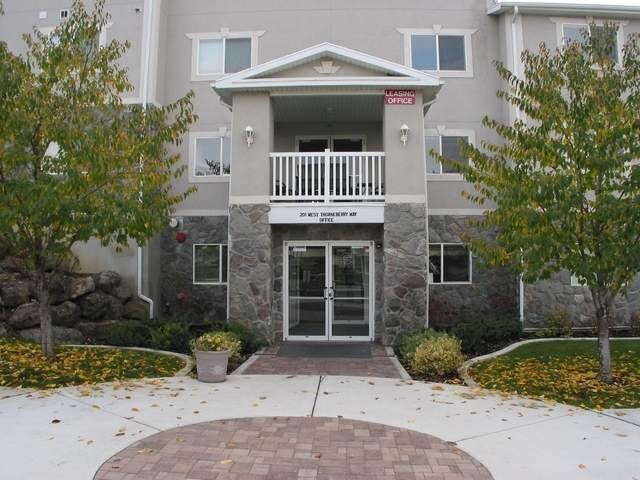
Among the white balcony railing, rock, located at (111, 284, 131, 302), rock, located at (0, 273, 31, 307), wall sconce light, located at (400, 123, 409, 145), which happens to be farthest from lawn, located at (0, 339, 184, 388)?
wall sconce light, located at (400, 123, 409, 145)

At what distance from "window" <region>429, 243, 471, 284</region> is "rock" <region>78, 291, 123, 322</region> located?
27.1 feet

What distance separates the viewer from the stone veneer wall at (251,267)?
12273 millimetres

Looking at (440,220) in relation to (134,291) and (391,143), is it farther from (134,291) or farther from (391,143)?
(134,291)

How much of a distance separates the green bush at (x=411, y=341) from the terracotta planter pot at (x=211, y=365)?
3.64m

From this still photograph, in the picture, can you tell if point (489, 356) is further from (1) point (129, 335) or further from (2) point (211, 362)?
(1) point (129, 335)

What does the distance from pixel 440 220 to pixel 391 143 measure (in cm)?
350

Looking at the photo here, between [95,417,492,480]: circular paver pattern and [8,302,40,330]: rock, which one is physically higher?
[8,302,40,330]: rock

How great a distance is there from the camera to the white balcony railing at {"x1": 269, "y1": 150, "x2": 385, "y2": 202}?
12.6m

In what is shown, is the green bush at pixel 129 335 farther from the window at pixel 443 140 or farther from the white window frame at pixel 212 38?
the window at pixel 443 140

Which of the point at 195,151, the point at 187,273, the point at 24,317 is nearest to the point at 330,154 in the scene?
the point at 195,151

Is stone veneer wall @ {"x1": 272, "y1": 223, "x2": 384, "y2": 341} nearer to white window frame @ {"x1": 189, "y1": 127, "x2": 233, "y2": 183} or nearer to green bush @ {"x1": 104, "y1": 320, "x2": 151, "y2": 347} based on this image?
green bush @ {"x1": 104, "y1": 320, "x2": 151, "y2": 347}

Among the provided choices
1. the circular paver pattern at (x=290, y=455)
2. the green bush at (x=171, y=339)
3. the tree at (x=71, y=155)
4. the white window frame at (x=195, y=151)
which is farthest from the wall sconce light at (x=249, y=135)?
the circular paver pattern at (x=290, y=455)

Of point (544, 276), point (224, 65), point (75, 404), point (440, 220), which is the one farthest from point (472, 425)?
point (224, 65)

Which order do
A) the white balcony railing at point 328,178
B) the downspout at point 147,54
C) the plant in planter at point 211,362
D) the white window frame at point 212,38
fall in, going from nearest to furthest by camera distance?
1. the plant in planter at point 211,362
2. the white balcony railing at point 328,178
3. the downspout at point 147,54
4. the white window frame at point 212,38
